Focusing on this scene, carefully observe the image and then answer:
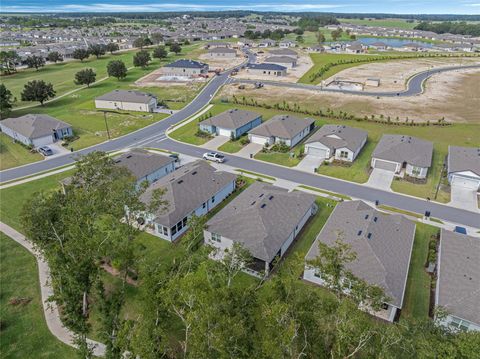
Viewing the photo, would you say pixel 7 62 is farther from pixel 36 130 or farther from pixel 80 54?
pixel 36 130

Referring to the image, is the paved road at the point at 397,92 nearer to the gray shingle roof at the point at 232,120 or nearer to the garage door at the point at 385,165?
the gray shingle roof at the point at 232,120

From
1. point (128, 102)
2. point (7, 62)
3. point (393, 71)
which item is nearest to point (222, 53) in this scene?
point (393, 71)

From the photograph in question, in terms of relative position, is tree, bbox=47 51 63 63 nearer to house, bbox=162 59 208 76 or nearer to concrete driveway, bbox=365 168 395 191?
house, bbox=162 59 208 76

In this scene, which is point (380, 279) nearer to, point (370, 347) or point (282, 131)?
point (370, 347)

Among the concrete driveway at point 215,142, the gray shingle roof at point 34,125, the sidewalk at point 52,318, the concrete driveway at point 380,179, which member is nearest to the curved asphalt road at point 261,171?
the concrete driveway at point 380,179

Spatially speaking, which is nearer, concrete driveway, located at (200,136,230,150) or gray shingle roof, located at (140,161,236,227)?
gray shingle roof, located at (140,161,236,227)

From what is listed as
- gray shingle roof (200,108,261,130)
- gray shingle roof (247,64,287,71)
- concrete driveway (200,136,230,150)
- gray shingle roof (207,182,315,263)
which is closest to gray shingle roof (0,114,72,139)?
concrete driveway (200,136,230,150)
